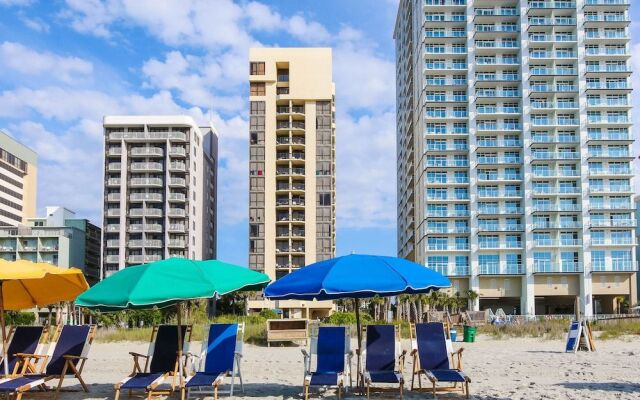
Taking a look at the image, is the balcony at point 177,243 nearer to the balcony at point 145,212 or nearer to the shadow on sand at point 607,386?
the balcony at point 145,212

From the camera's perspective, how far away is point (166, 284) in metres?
9.55

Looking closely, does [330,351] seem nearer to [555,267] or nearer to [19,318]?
[19,318]

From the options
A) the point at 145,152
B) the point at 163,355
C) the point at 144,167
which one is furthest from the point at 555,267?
the point at 163,355

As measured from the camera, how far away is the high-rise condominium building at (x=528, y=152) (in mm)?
73500

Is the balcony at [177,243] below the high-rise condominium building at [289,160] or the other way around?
below

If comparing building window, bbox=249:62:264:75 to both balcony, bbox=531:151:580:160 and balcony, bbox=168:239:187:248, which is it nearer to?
balcony, bbox=168:239:187:248

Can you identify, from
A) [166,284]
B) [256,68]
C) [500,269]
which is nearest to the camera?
[166,284]

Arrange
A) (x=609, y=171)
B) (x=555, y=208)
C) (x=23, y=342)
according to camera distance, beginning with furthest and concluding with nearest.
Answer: (x=609, y=171) → (x=555, y=208) → (x=23, y=342)

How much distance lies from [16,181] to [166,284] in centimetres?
10247

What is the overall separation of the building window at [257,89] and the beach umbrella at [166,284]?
6941cm

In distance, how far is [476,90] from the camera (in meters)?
76.1

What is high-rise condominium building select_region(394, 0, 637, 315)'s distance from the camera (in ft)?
241

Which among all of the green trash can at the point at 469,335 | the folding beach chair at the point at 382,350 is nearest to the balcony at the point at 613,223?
the green trash can at the point at 469,335

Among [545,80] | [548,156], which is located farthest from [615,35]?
[548,156]
